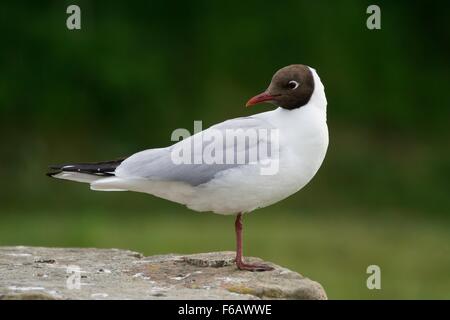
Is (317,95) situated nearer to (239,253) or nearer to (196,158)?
(196,158)

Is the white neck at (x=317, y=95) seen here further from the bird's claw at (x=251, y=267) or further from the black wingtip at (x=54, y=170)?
the black wingtip at (x=54, y=170)

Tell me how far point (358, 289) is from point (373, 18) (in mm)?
3547

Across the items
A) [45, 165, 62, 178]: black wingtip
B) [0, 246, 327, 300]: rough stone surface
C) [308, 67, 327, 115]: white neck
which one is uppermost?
[308, 67, 327, 115]: white neck

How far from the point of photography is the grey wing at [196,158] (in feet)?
13.6

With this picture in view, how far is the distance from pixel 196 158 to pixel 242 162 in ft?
0.70

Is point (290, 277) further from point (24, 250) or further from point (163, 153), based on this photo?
point (24, 250)

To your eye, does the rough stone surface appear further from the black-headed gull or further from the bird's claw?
the black-headed gull

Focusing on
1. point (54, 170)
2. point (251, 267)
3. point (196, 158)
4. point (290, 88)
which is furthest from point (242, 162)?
point (54, 170)

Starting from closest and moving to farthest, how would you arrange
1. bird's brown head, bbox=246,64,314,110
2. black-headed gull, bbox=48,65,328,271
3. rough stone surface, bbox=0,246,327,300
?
1. rough stone surface, bbox=0,246,327,300
2. black-headed gull, bbox=48,65,328,271
3. bird's brown head, bbox=246,64,314,110

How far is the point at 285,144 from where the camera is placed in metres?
4.17

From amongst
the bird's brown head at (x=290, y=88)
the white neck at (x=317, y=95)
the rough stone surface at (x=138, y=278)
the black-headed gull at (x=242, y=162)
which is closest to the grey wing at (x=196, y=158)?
the black-headed gull at (x=242, y=162)

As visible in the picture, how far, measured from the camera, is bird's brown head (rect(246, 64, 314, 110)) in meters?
4.23

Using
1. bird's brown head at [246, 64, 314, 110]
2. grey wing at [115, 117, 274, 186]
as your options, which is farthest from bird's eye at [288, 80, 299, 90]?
grey wing at [115, 117, 274, 186]
